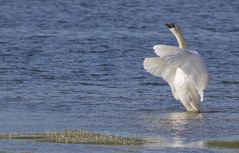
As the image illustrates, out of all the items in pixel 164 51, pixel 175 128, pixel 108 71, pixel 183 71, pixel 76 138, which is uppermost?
pixel 164 51

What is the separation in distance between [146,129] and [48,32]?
12495mm

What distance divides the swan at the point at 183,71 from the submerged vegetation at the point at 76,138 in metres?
2.62

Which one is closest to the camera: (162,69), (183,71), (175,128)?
(175,128)

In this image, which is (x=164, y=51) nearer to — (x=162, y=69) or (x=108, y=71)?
(x=162, y=69)

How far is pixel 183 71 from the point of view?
13.7 metres

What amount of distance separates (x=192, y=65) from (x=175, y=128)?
64.1 inches

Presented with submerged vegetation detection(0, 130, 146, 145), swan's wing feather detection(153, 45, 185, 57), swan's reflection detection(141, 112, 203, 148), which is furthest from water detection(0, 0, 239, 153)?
swan's wing feather detection(153, 45, 185, 57)

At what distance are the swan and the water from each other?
0.29m

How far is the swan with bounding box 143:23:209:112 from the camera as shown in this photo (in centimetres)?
1348

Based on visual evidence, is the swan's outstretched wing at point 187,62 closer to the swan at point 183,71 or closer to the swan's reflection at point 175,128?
the swan at point 183,71

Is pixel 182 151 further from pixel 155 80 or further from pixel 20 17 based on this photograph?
pixel 20 17

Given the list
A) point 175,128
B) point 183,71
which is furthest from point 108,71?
point 175,128

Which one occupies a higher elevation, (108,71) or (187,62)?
(187,62)

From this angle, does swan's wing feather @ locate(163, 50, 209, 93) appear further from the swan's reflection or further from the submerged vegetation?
the submerged vegetation
